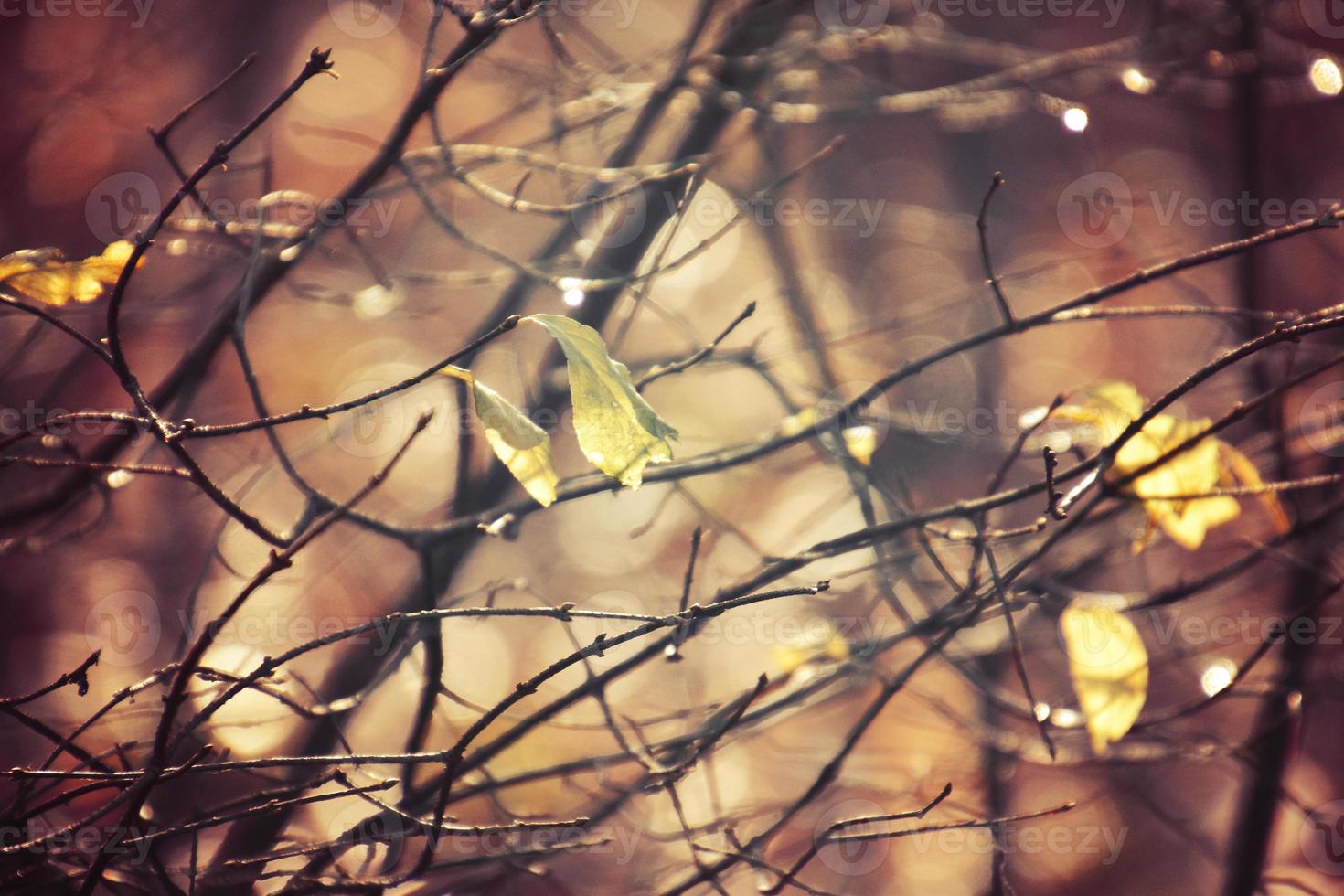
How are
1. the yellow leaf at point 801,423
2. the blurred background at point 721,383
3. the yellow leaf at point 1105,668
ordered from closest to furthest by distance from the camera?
the yellow leaf at point 1105,668 → the yellow leaf at point 801,423 → the blurred background at point 721,383

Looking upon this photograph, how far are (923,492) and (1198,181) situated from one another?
39.9 inches

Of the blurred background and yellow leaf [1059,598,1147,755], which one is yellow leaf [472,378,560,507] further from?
yellow leaf [1059,598,1147,755]

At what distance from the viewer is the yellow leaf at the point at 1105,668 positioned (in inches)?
23.2

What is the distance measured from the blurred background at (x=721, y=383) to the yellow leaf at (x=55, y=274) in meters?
0.24

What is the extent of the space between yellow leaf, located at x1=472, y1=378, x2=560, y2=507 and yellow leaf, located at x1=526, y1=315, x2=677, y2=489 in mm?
31

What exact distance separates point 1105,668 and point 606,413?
1.38 ft

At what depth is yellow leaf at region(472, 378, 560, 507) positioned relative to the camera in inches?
18.8

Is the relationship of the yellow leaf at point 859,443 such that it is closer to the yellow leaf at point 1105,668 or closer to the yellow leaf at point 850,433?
the yellow leaf at point 850,433

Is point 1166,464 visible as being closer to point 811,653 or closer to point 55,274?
point 811,653

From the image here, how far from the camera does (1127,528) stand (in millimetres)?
1006

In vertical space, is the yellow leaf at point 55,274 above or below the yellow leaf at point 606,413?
above

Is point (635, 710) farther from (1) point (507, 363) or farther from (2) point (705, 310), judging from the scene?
(2) point (705, 310)

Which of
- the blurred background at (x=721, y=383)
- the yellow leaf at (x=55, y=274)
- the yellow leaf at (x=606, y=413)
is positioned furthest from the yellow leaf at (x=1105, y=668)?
the yellow leaf at (x=55, y=274)

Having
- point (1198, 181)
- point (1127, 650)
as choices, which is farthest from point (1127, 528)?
point (1198, 181)
